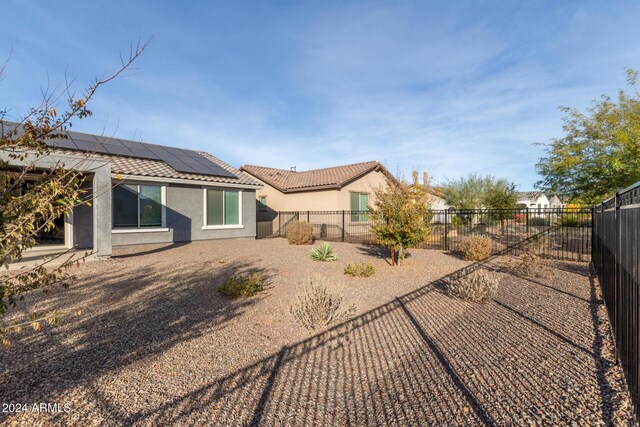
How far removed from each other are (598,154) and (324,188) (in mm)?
13942

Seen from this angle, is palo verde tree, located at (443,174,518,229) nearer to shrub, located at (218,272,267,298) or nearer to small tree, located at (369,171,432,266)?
small tree, located at (369,171,432,266)

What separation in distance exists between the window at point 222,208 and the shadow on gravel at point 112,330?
7.64 meters

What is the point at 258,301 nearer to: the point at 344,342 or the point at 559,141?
the point at 344,342

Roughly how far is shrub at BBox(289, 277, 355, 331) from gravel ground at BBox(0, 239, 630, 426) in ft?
0.66

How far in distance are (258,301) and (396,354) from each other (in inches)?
129

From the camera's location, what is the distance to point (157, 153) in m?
15.9

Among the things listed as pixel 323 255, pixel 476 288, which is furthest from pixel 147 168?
pixel 476 288

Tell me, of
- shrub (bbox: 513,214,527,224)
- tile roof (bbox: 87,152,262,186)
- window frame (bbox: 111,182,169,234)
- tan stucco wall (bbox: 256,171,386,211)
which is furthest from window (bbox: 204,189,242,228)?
shrub (bbox: 513,214,527,224)

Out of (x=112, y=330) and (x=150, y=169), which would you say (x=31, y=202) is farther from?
(x=150, y=169)

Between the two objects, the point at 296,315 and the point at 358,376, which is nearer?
the point at 358,376

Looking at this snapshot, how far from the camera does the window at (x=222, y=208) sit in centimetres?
1573

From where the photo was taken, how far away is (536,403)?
9.62 ft

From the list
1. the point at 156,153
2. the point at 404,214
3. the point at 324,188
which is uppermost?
the point at 156,153

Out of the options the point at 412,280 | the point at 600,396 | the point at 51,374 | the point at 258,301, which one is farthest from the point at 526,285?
the point at 51,374
